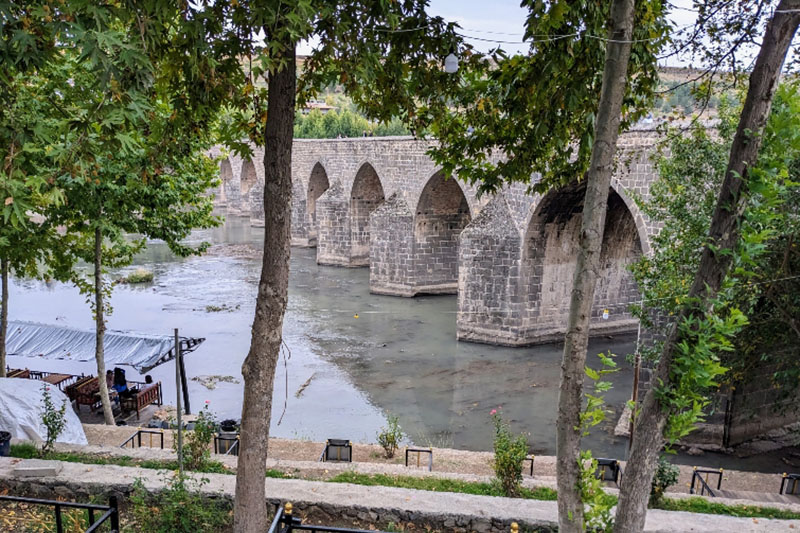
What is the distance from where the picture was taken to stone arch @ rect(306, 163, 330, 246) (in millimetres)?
32312

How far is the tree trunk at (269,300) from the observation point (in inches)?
180

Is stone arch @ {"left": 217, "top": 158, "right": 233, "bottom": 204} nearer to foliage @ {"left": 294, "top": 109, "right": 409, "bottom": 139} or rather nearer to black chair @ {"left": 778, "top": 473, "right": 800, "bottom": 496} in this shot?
foliage @ {"left": 294, "top": 109, "right": 409, "bottom": 139}

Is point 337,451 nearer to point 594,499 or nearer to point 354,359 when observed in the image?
point 594,499

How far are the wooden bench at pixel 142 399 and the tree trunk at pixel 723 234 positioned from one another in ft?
32.6

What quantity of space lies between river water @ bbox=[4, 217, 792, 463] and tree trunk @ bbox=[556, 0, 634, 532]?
4.69 m

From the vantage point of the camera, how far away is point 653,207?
10492 millimetres

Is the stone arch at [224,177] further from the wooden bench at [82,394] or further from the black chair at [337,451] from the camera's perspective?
the black chair at [337,451]

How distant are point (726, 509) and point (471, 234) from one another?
1145 centimetres

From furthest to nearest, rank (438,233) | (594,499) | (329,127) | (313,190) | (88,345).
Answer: (329,127), (313,190), (438,233), (88,345), (594,499)

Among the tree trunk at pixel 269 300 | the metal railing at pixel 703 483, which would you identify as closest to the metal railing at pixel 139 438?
the tree trunk at pixel 269 300

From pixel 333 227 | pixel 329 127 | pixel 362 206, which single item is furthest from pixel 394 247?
pixel 329 127

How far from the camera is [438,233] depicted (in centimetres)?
2273

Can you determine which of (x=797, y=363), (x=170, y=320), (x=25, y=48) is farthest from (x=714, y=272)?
(x=170, y=320)

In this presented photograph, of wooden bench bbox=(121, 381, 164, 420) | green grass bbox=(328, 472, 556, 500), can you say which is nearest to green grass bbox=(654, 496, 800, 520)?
green grass bbox=(328, 472, 556, 500)
